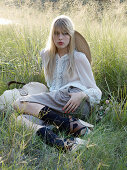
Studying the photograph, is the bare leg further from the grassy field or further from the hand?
the hand

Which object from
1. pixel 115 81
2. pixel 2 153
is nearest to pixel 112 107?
Answer: pixel 115 81

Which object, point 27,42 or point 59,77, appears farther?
point 27,42

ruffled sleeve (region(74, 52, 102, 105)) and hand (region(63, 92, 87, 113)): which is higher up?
ruffled sleeve (region(74, 52, 102, 105))

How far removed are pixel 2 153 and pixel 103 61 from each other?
178 cm

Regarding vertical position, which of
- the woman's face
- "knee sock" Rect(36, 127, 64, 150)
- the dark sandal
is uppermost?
the woman's face

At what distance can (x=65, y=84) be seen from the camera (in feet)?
8.20

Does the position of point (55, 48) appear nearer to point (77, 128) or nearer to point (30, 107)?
point (30, 107)

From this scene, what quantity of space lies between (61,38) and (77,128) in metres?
0.90

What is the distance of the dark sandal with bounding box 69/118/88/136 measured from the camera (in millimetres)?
1943

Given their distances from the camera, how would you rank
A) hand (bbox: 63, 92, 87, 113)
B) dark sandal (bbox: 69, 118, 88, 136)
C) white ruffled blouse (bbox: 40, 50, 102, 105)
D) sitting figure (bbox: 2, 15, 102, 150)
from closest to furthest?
dark sandal (bbox: 69, 118, 88, 136), sitting figure (bbox: 2, 15, 102, 150), hand (bbox: 63, 92, 87, 113), white ruffled blouse (bbox: 40, 50, 102, 105)

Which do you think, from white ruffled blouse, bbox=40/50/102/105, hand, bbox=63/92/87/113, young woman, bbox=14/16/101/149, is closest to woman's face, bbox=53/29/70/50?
young woman, bbox=14/16/101/149

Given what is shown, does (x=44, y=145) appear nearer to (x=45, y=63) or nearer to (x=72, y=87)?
(x=72, y=87)

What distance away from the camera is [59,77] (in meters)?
2.53

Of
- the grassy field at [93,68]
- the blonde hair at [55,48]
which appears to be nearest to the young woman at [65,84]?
the blonde hair at [55,48]
